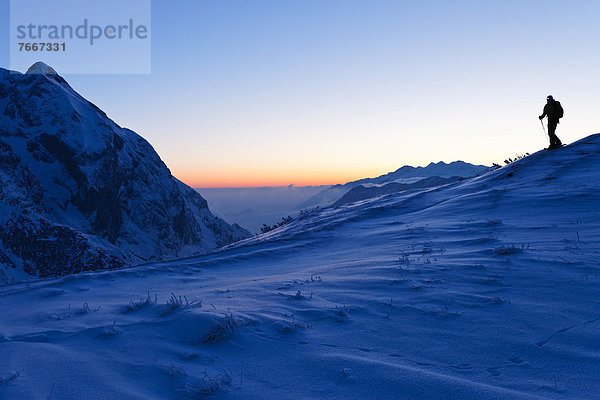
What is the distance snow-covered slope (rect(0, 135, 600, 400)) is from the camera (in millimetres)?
2354

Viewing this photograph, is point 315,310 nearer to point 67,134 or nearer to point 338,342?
point 338,342

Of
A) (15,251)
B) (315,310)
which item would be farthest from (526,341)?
(15,251)

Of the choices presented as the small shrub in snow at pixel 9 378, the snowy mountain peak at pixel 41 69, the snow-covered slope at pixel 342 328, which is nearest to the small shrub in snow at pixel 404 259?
the snow-covered slope at pixel 342 328

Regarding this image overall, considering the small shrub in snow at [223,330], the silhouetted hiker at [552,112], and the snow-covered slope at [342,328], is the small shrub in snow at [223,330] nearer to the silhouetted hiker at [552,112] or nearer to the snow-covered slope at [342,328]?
the snow-covered slope at [342,328]

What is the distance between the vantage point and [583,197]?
305 inches

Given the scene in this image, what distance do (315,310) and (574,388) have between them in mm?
2051

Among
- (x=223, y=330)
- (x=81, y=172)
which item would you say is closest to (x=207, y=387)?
(x=223, y=330)

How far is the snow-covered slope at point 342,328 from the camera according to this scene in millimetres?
2354

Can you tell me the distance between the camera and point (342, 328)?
322 cm

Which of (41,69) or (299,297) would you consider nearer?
(299,297)

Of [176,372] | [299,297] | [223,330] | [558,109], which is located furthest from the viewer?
[558,109]

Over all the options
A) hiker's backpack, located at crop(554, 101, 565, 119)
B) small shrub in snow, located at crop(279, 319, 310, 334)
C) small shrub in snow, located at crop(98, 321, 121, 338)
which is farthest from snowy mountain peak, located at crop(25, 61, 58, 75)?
small shrub in snow, located at crop(279, 319, 310, 334)

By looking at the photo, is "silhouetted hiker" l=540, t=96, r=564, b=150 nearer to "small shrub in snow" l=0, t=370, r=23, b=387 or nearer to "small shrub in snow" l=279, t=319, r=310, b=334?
"small shrub in snow" l=279, t=319, r=310, b=334

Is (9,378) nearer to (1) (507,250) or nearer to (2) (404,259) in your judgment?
(2) (404,259)
